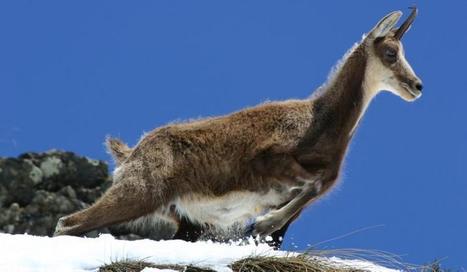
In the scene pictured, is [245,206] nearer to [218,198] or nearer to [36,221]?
[218,198]

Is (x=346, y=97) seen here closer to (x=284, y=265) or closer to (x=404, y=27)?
(x=404, y=27)

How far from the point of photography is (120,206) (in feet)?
32.8

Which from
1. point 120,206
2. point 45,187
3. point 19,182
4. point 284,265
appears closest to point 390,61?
point 120,206

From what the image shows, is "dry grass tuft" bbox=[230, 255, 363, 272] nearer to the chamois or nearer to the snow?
the snow

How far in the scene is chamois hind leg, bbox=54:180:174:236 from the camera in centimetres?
997

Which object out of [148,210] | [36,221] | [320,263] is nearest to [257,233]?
[148,210]

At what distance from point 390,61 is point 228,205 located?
242 cm

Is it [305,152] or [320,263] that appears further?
[305,152]

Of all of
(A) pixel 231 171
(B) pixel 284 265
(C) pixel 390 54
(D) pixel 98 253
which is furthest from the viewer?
(C) pixel 390 54

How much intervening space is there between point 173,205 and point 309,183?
1450 mm

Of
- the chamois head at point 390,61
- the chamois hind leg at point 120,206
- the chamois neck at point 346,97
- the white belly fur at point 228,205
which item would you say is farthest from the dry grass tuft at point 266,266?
the chamois head at point 390,61

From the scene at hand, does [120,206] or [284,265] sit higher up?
[120,206]

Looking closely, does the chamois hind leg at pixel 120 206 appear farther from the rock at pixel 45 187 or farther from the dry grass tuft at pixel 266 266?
the rock at pixel 45 187

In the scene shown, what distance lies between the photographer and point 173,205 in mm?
10203
